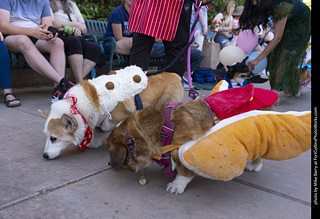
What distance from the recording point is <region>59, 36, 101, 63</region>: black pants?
4.67 meters

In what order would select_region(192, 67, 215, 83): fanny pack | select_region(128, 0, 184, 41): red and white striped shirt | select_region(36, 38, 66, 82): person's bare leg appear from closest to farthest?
select_region(128, 0, 184, 41): red and white striped shirt → select_region(36, 38, 66, 82): person's bare leg → select_region(192, 67, 215, 83): fanny pack

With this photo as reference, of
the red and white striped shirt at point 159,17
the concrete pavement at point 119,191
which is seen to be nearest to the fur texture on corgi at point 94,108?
the concrete pavement at point 119,191

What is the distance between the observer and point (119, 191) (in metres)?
2.08

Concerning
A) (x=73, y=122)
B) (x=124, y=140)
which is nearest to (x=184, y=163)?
(x=124, y=140)

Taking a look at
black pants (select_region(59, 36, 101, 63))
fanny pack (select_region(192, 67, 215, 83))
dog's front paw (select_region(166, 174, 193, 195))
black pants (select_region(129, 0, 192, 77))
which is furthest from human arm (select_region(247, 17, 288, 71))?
dog's front paw (select_region(166, 174, 193, 195))

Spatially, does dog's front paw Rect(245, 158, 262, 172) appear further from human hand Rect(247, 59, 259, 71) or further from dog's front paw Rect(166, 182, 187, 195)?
human hand Rect(247, 59, 259, 71)

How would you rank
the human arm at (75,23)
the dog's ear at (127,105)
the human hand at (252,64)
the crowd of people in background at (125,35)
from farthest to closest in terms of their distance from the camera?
the human hand at (252,64) → the human arm at (75,23) → the crowd of people in background at (125,35) → the dog's ear at (127,105)

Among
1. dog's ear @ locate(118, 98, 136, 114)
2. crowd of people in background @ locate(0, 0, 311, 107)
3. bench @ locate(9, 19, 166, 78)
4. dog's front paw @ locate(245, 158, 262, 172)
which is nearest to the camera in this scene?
dog's front paw @ locate(245, 158, 262, 172)

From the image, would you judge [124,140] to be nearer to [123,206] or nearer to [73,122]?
[123,206]

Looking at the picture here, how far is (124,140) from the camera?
2066 mm

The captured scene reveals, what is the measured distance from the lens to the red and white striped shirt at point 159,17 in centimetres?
331

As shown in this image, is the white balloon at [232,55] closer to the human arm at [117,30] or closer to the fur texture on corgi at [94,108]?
the human arm at [117,30]

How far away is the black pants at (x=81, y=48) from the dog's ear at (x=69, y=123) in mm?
2550

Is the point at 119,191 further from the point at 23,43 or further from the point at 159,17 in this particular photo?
the point at 23,43
